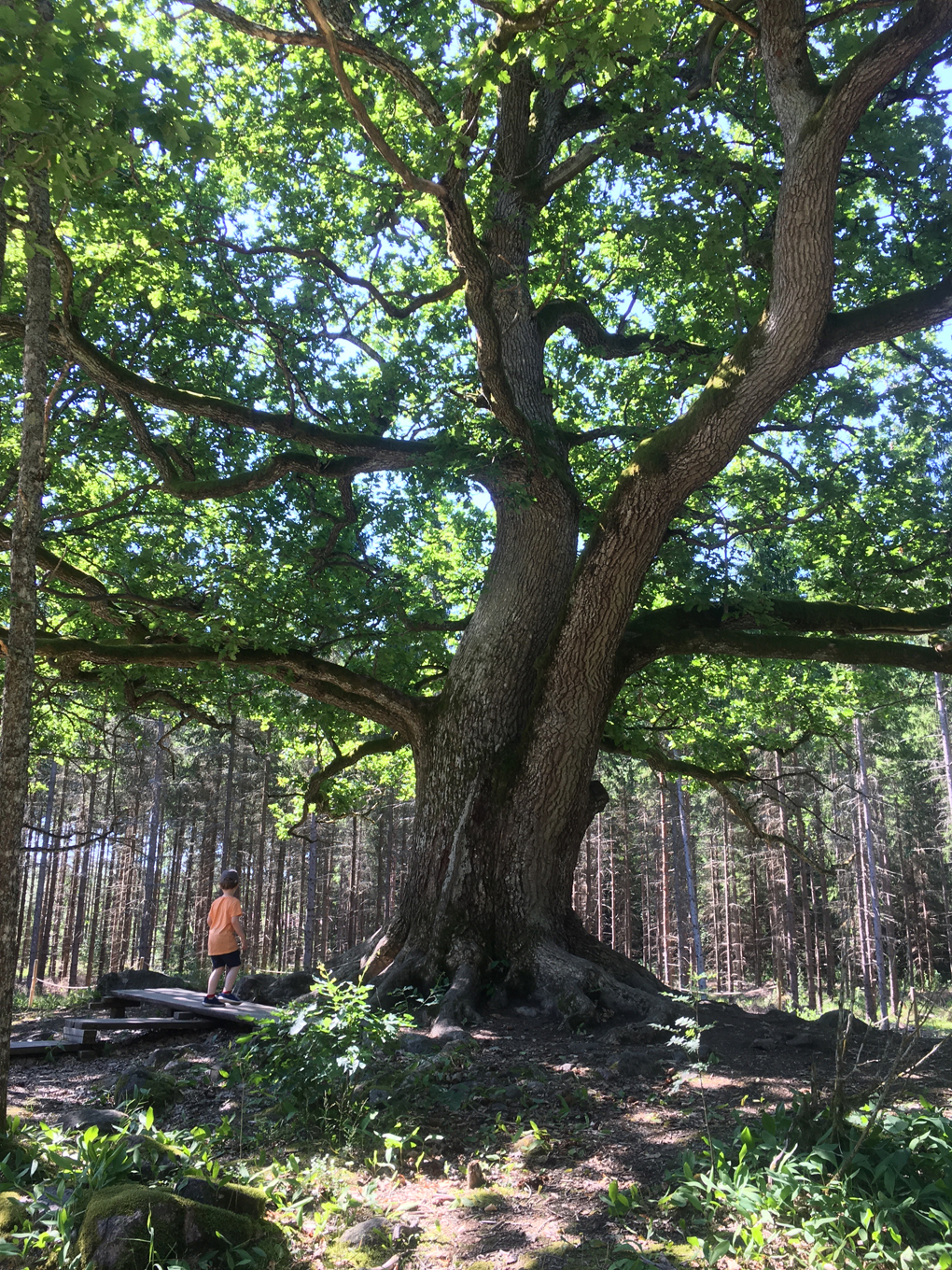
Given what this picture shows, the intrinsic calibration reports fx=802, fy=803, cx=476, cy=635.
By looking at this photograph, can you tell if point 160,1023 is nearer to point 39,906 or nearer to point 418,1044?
point 418,1044

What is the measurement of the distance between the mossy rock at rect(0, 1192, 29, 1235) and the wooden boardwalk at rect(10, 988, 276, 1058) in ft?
15.6

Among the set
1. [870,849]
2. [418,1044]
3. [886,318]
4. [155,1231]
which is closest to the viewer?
[155,1231]

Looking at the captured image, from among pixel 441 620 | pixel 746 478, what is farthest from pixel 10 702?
pixel 746 478

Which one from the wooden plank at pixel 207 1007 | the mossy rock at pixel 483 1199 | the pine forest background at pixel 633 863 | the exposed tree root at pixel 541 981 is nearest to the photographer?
the mossy rock at pixel 483 1199

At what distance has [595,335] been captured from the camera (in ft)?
34.4

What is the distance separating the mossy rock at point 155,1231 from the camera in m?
2.85

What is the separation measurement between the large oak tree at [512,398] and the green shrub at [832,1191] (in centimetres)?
331

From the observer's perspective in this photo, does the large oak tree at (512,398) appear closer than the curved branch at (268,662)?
Yes

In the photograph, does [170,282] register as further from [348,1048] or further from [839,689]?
[839,689]

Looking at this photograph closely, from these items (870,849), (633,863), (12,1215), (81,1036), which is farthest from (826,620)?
(633,863)

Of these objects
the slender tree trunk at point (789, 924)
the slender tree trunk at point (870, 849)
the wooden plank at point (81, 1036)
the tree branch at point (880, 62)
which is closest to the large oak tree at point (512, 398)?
the tree branch at point (880, 62)

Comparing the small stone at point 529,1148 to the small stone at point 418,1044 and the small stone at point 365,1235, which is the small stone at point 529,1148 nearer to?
the small stone at point 365,1235

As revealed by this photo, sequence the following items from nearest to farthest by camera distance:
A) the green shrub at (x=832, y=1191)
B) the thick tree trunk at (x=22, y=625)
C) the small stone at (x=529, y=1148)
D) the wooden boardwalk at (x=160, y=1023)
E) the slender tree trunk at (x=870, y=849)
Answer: the green shrub at (x=832, y=1191) < the thick tree trunk at (x=22, y=625) < the small stone at (x=529, y=1148) < the wooden boardwalk at (x=160, y=1023) < the slender tree trunk at (x=870, y=849)

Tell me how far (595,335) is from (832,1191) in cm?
950
